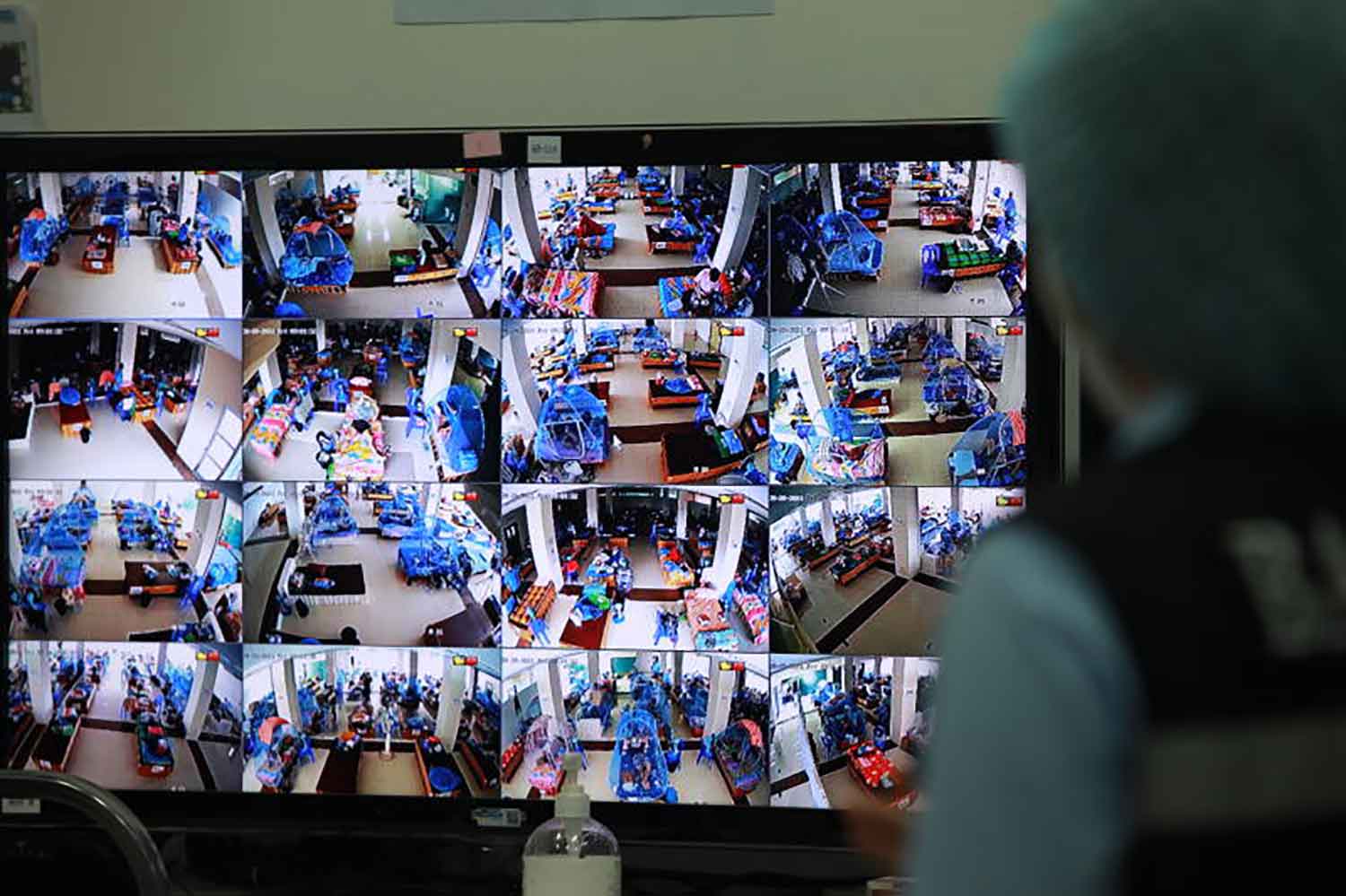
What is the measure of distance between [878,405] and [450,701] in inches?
34.7

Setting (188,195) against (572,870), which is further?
(188,195)

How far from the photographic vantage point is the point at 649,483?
2.72m

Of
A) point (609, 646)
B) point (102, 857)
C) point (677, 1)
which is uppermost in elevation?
point (677, 1)

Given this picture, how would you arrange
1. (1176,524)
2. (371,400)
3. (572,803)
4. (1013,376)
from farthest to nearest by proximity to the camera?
(371,400), (1013,376), (572,803), (1176,524)

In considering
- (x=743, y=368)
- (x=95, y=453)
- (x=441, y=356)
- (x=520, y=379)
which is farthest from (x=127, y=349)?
(x=743, y=368)

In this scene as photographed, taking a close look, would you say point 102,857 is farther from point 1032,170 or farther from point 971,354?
point 1032,170

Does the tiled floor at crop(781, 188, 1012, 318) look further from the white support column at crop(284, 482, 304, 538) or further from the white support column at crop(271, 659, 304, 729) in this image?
the white support column at crop(271, 659, 304, 729)

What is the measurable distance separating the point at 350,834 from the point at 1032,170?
2.33 meters

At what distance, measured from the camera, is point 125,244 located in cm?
283

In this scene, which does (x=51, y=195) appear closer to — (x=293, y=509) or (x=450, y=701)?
(x=293, y=509)

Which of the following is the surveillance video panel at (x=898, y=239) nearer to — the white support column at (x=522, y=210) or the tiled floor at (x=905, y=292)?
the tiled floor at (x=905, y=292)

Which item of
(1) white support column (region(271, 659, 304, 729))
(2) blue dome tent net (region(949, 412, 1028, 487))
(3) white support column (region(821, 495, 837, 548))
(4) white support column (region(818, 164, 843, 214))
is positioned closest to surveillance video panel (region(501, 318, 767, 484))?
(3) white support column (region(821, 495, 837, 548))

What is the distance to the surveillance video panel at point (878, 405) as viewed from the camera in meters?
2.68

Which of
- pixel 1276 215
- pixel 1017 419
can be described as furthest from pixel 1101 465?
pixel 1017 419
